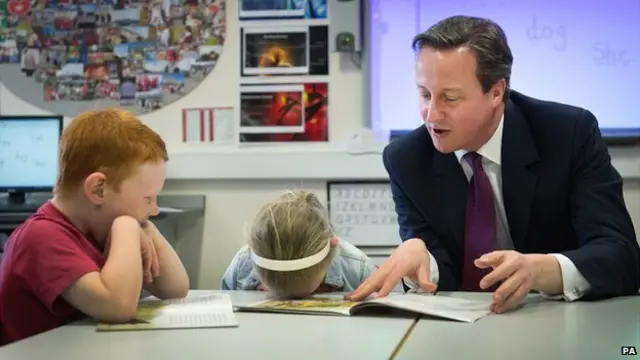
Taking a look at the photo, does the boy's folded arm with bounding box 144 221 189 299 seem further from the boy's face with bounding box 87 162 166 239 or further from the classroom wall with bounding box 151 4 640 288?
the classroom wall with bounding box 151 4 640 288

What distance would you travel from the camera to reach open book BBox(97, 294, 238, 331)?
1.15m

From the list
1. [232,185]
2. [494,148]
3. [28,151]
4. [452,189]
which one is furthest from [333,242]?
[28,151]

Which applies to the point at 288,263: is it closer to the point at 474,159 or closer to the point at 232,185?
the point at 474,159

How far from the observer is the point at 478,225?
5.50ft

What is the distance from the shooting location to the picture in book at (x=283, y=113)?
277 centimetres

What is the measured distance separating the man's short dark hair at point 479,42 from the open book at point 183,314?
0.69 meters

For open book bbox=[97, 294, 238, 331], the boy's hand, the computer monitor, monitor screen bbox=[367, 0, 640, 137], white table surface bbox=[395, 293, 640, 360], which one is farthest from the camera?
the computer monitor

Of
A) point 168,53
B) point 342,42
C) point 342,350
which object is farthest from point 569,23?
point 342,350

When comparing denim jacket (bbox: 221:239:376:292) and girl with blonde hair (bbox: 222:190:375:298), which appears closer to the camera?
girl with blonde hair (bbox: 222:190:375:298)

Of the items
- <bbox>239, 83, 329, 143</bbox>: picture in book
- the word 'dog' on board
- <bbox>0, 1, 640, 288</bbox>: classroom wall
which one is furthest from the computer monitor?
the word 'dog' on board

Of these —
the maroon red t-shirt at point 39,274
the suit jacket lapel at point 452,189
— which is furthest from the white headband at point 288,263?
the suit jacket lapel at point 452,189

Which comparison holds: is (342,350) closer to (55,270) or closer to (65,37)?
(55,270)

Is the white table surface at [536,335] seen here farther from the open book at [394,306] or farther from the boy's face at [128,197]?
the boy's face at [128,197]

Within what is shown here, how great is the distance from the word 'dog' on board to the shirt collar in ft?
3.40
